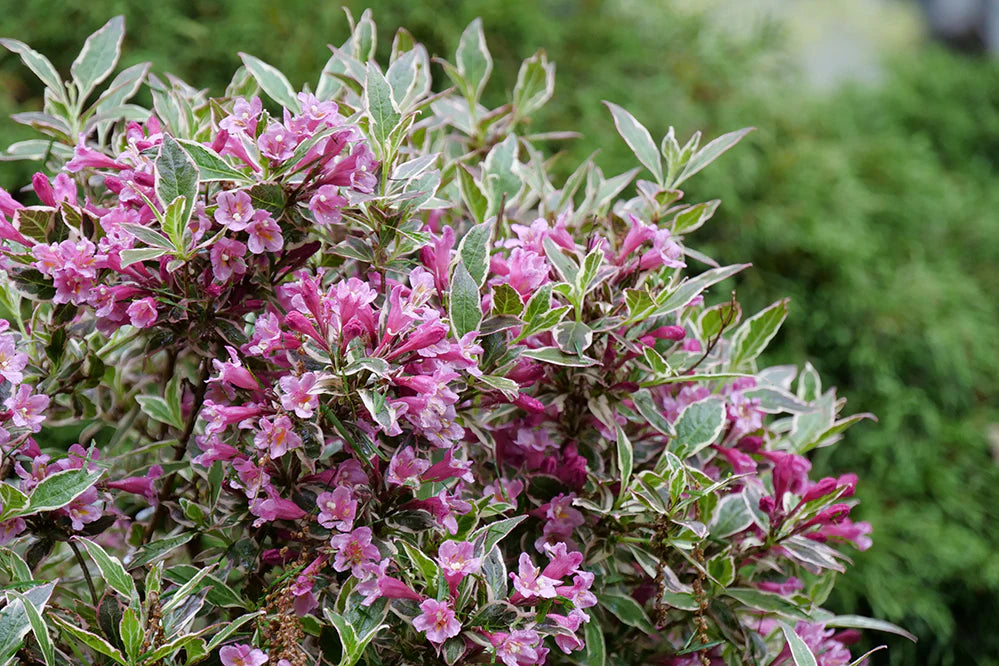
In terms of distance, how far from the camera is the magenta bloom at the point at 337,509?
2.21 ft

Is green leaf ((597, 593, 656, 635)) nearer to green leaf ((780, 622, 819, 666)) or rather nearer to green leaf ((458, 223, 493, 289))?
green leaf ((780, 622, 819, 666))

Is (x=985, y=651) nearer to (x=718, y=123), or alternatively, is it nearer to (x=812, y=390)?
(x=812, y=390)

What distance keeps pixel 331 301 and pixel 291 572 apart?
0.63 ft

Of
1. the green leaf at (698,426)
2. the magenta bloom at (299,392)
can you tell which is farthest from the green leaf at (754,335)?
the magenta bloom at (299,392)

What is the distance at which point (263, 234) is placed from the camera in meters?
0.69

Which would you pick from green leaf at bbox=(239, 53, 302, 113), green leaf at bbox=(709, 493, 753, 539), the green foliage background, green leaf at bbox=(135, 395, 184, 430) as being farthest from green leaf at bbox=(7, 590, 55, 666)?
the green foliage background

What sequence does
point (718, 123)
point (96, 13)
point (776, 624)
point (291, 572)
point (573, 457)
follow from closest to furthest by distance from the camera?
point (291, 572)
point (573, 457)
point (776, 624)
point (96, 13)
point (718, 123)

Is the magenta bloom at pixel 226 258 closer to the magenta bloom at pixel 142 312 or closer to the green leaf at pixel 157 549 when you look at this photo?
the magenta bloom at pixel 142 312

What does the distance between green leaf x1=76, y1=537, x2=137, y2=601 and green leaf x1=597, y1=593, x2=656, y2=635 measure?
0.37 m

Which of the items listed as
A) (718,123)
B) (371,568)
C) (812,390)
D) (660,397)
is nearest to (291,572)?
(371,568)

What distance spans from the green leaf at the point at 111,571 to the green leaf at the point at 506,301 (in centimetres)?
33

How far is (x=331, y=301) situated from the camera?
0.68 metres

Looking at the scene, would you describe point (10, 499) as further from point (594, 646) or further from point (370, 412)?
A: point (594, 646)

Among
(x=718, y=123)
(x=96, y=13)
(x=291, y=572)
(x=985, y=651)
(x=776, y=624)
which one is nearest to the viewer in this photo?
(x=291, y=572)
